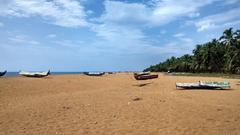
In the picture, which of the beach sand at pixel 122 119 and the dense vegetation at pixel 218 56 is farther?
the dense vegetation at pixel 218 56

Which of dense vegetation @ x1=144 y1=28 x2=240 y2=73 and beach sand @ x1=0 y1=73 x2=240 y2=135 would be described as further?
dense vegetation @ x1=144 y1=28 x2=240 y2=73

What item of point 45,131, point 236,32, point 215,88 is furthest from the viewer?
point 236,32

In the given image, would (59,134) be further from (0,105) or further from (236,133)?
(0,105)

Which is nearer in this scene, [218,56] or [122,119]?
[122,119]

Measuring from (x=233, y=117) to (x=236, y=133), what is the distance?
2.72 meters

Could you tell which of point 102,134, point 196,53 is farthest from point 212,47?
point 102,134

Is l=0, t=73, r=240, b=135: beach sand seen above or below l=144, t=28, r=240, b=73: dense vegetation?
below

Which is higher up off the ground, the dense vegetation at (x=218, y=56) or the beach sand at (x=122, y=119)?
the dense vegetation at (x=218, y=56)

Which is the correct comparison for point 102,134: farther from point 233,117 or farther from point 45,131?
point 233,117

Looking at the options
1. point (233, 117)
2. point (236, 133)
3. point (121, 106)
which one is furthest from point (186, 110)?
point (236, 133)

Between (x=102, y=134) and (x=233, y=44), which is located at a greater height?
(x=233, y=44)

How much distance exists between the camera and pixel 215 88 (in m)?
23.1

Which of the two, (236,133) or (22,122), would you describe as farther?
(22,122)

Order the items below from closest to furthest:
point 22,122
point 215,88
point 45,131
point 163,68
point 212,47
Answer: point 45,131
point 22,122
point 215,88
point 212,47
point 163,68
